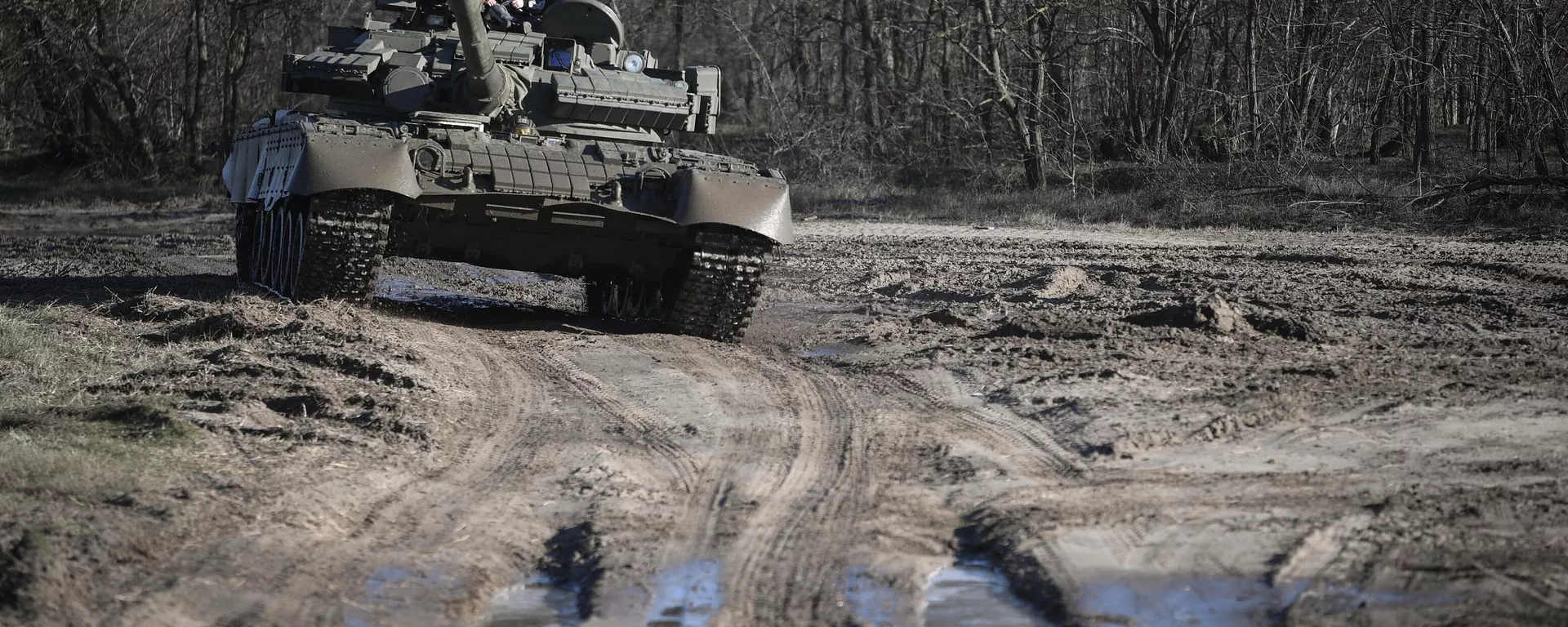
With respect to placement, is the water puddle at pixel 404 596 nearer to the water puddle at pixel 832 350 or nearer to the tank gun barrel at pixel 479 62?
the water puddle at pixel 832 350

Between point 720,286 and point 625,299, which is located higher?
point 720,286

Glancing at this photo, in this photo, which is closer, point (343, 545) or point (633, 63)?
point (343, 545)

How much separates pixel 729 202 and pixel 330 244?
2.21 m

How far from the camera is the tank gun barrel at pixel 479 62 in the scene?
901cm

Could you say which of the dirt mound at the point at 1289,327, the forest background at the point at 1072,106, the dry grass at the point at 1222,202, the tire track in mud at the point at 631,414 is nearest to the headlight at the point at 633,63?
the tire track in mud at the point at 631,414

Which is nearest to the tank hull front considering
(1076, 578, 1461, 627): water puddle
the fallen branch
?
(1076, 578, 1461, 627): water puddle

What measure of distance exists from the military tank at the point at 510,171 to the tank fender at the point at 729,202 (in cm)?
1

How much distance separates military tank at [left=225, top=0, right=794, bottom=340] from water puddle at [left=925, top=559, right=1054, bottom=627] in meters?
4.54

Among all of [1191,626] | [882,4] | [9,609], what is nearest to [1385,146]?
[882,4]

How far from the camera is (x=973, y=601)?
4402 mm

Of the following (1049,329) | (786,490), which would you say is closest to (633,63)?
(1049,329)

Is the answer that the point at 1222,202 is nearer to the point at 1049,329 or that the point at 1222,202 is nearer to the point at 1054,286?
the point at 1054,286

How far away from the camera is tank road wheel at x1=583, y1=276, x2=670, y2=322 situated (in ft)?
35.5

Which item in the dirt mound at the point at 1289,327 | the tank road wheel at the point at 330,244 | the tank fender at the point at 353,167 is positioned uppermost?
the tank fender at the point at 353,167
